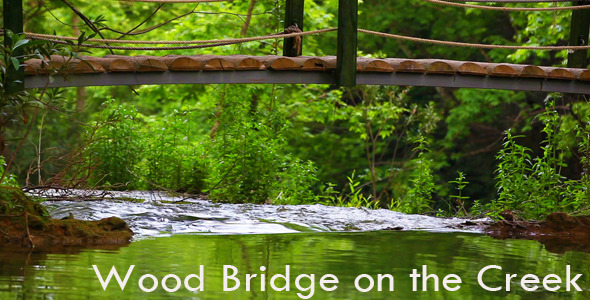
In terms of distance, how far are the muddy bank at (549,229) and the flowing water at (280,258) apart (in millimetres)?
219

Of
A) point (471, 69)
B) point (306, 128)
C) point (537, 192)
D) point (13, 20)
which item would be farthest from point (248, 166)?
point (306, 128)

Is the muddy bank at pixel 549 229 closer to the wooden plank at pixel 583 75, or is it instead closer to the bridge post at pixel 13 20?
the wooden plank at pixel 583 75

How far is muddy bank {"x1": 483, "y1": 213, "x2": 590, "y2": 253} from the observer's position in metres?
5.59

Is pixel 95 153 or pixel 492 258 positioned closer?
pixel 492 258

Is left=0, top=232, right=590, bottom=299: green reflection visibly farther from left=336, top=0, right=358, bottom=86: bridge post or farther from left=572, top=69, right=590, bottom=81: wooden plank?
left=572, top=69, right=590, bottom=81: wooden plank

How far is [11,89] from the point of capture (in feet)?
16.5

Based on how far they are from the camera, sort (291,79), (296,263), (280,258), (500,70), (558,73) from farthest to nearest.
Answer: (558,73) < (500,70) < (291,79) < (280,258) < (296,263)

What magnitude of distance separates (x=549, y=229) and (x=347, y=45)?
198cm

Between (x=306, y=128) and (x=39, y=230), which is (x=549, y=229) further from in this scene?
(x=306, y=128)

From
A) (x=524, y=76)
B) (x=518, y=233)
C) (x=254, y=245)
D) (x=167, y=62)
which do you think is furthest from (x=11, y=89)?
(x=524, y=76)

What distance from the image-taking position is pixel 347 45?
6102 mm

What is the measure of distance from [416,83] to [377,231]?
1401 mm

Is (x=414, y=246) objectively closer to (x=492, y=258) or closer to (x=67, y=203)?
(x=492, y=258)

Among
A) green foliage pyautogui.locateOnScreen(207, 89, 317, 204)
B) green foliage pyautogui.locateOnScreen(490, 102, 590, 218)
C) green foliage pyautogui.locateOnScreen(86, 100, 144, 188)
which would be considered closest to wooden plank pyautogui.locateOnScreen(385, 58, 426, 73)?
green foliage pyautogui.locateOnScreen(490, 102, 590, 218)
